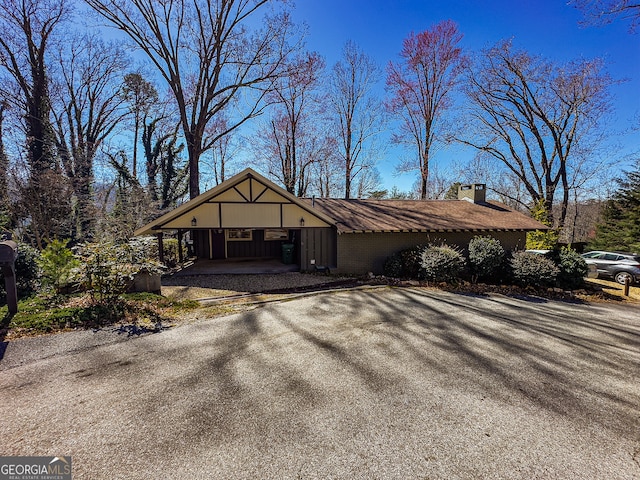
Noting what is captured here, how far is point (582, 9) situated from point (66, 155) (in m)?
24.7

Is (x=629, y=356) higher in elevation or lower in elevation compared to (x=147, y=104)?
lower

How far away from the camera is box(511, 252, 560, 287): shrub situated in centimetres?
1041

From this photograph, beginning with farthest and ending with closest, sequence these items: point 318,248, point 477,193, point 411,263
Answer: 1. point 477,193
2. point 318,248
3. point 411,263

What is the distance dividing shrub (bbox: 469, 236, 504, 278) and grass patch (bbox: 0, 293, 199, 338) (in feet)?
32.8

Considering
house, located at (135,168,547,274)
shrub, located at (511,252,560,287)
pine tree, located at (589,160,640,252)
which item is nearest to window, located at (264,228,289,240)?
house, located at (135,168,547,274)

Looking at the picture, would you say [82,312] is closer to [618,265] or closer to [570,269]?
[570,269]

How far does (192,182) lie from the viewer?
50.2ft

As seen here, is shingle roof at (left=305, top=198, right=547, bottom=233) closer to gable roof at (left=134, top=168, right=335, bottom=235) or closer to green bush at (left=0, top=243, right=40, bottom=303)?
gable roof at (left=134, top=168, right=335, bottom=235)

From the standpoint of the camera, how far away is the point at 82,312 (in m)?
5.83

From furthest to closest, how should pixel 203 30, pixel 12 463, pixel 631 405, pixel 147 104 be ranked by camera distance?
1. pixel 147 104
2. pixel 203 30
3. pixel 631 405
4. pixel 12 463

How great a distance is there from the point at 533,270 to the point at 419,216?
5089 mm

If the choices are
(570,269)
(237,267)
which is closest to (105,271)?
(237,267)

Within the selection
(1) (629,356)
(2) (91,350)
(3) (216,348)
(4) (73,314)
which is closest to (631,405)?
(1) (629,356)

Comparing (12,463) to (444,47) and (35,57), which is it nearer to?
(35,57)
